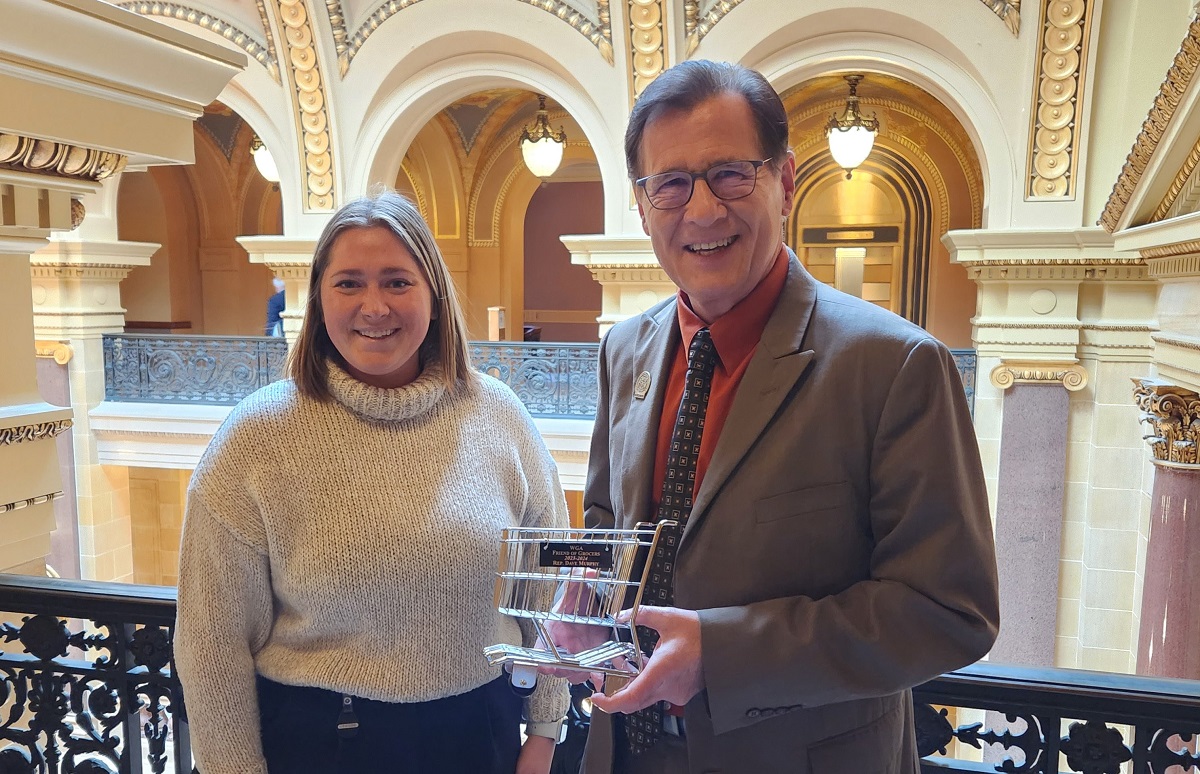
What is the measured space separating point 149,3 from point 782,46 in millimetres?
6026

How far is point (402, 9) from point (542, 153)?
178 centimetres

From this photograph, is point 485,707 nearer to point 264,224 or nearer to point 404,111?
point 404,111

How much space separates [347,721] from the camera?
1.61 meters

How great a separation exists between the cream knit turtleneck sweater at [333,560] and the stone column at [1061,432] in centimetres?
637

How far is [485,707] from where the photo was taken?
172cm

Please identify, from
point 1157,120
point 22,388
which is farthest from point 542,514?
point 1157,120

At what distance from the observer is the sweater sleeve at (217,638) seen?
5.12 feet

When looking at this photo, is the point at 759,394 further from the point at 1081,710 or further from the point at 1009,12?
the point at 1009,12

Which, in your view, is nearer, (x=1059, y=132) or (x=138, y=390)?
(x=1059, y=132)

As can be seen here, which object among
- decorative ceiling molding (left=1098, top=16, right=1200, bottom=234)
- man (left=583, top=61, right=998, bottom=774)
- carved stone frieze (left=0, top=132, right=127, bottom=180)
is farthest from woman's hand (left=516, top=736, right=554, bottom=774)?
decorative ceiling molding (left=1098, top=16, right=1200, bottom=234)

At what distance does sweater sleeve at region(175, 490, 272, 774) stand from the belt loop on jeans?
0.16 meters

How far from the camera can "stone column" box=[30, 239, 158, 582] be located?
30.6 feet

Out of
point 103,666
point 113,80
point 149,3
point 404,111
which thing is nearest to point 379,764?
point 103,666

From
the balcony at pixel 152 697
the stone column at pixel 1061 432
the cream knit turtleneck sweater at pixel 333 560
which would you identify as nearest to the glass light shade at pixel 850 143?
the stone column at pixel 1061 432
